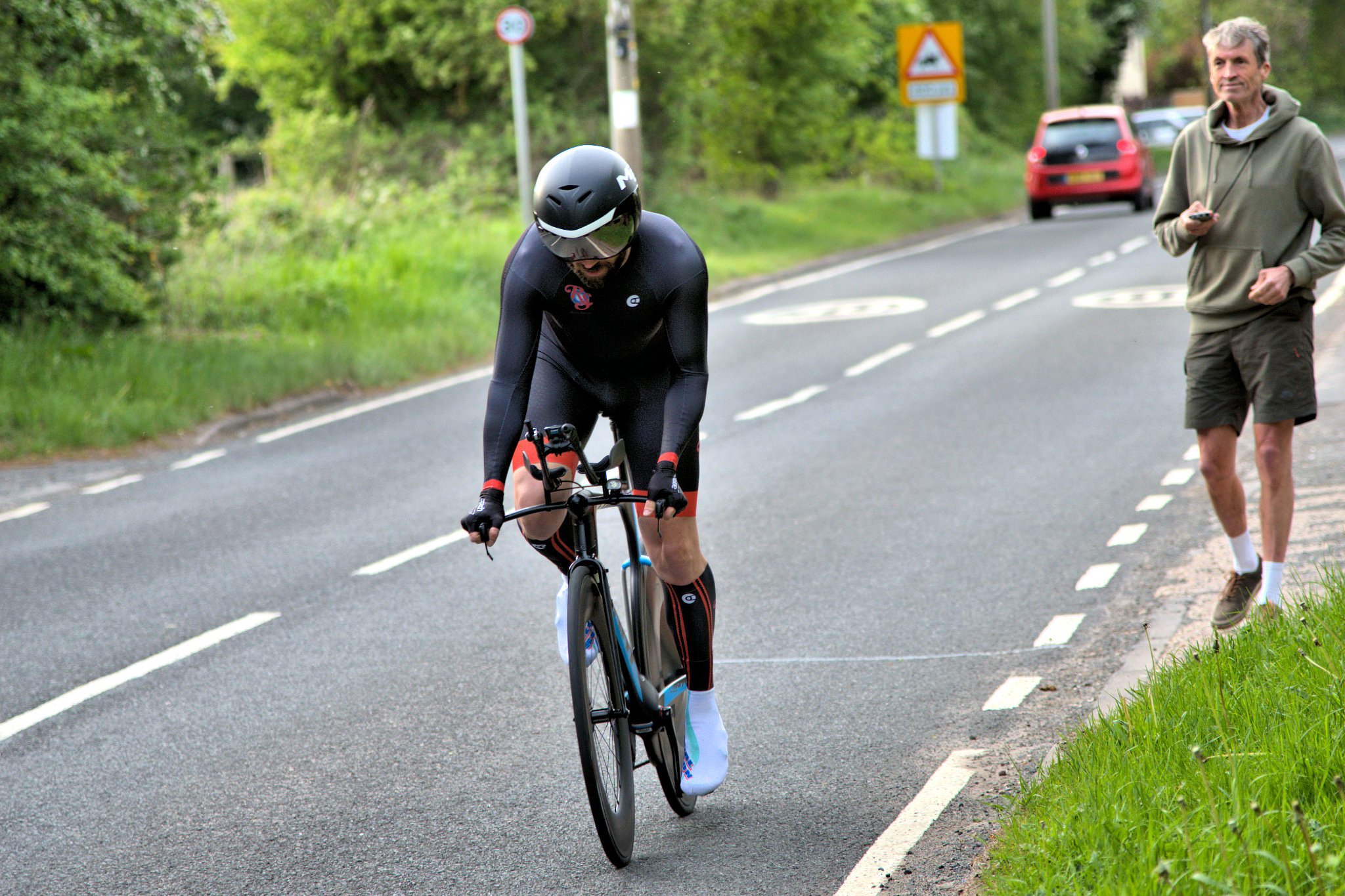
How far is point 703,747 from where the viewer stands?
15.3ft

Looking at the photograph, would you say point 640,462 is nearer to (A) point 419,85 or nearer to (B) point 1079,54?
(A) point 419,85

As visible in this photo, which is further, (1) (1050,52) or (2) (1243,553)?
(1) (1050,52)

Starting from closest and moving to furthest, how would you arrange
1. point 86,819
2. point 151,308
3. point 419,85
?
1. point 86,819
2. point 151,308
3. point 419,85

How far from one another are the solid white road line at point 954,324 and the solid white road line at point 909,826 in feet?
37.6

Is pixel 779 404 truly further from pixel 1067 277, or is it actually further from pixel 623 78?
pixel 1067 277

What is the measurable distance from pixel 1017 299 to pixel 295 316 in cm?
806

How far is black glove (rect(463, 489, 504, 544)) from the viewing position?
3.99m

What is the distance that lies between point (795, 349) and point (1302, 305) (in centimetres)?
1020

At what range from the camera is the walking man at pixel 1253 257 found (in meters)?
5.61

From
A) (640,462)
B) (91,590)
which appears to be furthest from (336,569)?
(640,462)

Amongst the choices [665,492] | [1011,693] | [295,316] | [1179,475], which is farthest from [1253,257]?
[295,316]

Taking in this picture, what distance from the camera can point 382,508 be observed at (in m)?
9.64

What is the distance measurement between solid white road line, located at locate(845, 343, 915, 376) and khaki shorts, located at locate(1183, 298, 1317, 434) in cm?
823

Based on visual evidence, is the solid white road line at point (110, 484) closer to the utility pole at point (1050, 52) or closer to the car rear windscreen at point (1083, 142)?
the car rear windscreen at point (1083, 142)
